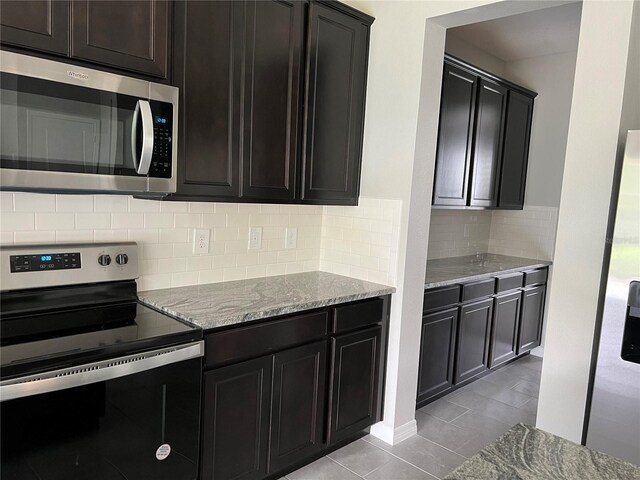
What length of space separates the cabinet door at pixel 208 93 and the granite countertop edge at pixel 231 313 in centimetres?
49

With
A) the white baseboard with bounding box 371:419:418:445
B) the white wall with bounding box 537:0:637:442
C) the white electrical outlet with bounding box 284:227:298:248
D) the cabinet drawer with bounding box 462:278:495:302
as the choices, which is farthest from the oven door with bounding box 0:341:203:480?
the cabinet drawer with bounding box 462:278:495:302

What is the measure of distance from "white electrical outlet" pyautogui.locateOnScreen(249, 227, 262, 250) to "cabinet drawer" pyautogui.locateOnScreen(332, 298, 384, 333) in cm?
63

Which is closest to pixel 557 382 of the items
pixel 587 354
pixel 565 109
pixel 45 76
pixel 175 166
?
pixel 587 354

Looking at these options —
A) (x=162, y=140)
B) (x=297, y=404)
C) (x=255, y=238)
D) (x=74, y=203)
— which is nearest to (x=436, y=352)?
(x=297, y=404)

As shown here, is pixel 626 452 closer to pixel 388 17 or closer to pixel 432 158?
pixel 432 158

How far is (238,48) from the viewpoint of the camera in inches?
84.4

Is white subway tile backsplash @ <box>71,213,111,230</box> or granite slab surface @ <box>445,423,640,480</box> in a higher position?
white subway tile backsplash @ <box>71,213,111,230</box>

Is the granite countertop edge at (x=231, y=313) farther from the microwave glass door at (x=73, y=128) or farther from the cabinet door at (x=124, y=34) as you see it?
the cabinet door at (x=124, y=34)

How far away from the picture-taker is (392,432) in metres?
2.74

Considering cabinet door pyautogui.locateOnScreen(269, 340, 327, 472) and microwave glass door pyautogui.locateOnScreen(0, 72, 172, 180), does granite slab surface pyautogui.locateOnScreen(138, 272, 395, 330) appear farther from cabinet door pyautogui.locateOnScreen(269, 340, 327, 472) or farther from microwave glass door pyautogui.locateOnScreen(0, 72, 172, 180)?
microwave glass door pyautogui.locateOnScreen(0, 72, 172, 180)

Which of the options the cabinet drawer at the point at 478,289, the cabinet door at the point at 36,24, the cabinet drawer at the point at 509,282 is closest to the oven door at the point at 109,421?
the cabinet door at the point at 36,24

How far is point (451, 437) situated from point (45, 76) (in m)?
2.77

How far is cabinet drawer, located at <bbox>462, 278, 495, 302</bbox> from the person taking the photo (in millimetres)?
3312

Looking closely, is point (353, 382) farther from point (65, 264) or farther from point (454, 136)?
point (454, 136)
